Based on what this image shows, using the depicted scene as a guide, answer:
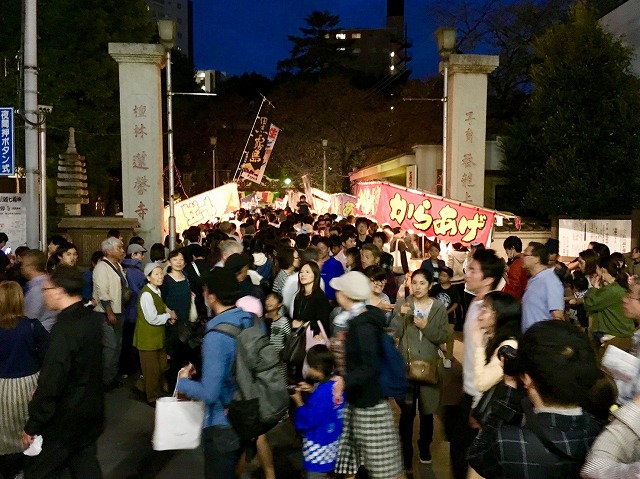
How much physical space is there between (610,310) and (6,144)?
28.2 ft

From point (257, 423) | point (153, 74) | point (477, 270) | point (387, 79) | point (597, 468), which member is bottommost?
point (257, 423)

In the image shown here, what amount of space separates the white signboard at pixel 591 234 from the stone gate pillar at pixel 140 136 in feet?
32.9

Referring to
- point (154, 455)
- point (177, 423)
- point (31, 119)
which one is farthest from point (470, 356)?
point (31, 119)

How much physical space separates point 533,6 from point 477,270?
28861 mm

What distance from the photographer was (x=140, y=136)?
15.1 meters

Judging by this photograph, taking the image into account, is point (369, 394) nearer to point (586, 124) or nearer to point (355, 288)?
point (355, 288)

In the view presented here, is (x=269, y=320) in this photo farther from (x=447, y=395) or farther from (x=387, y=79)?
(x=387, y=79)

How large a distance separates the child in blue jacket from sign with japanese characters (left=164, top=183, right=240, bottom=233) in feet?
43.4

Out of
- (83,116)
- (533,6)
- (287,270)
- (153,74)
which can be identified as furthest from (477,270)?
(533,6)

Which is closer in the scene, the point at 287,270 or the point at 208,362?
the point at 208,362

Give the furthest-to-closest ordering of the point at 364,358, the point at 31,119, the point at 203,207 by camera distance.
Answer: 1. the point at 203,207
2. the point at 31,119
3. the point at 364,358

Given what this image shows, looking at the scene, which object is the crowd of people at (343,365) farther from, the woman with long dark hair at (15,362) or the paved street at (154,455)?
the paved street at (154,455)

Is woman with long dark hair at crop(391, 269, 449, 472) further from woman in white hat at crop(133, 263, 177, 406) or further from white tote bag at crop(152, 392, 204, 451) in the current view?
woman in white hat at crop(133, 263, 177, 406)

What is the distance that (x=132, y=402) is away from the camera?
24.0 ft
